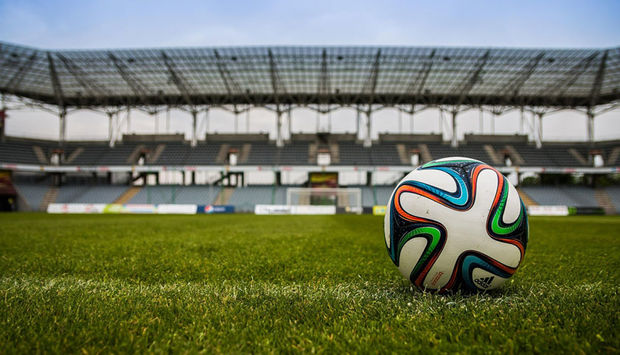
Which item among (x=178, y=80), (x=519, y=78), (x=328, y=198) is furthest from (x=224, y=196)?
(x=519, y=78)

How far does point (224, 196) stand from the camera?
38250 mm

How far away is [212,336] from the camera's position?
7.06 feet

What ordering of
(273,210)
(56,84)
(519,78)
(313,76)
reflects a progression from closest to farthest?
(273,210), (519,78), (313,76), (56,84)

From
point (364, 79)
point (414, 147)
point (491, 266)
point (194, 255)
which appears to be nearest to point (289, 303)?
point (491, 266)

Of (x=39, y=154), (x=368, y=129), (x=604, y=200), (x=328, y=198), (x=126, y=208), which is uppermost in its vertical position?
(x=368, y=129)

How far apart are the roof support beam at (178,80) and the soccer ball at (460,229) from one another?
33.9m

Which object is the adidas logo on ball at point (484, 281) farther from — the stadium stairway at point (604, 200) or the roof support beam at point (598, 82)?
the stadium stairway at point (604, 200)

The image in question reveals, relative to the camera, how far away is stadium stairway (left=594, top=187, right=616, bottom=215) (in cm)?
3633

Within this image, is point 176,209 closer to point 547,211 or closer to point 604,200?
point 547,211

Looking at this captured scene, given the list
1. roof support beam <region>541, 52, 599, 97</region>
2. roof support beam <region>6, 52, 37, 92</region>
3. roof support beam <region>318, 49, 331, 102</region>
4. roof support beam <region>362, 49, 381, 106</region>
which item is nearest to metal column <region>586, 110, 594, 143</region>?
roof support beam <region>541, 52, 599, 97</region>

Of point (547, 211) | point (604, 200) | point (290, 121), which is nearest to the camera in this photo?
point (547, 211)

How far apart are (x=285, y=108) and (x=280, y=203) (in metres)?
11.0

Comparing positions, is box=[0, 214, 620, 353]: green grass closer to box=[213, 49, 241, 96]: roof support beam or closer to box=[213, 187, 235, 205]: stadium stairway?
box=[213, 49, 241, 96]: roof support beam

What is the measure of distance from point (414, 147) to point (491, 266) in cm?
4126
